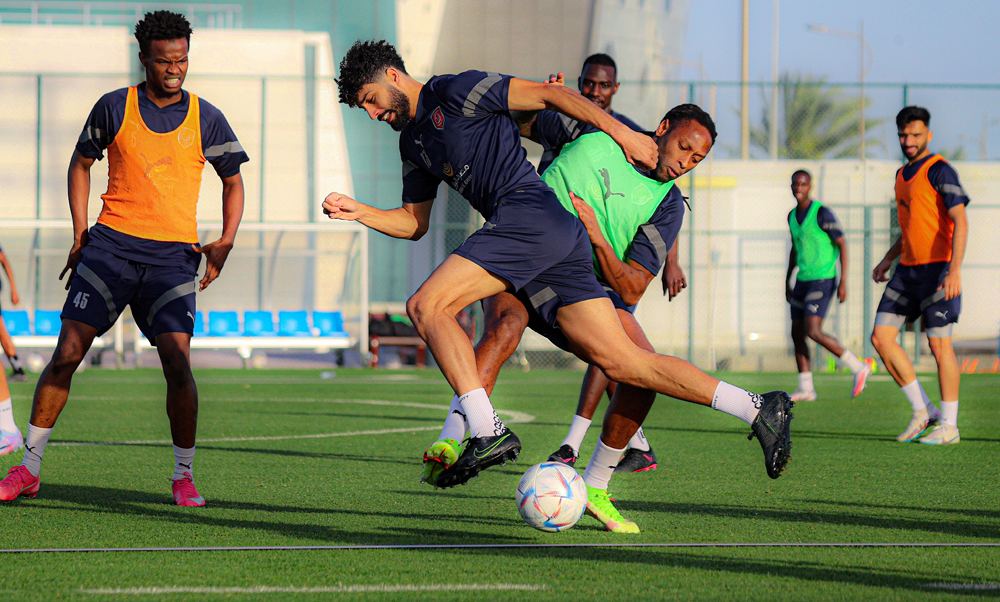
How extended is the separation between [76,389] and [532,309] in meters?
9.86

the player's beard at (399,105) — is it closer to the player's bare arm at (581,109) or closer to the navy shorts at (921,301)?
the player's bare arm at (581,109)

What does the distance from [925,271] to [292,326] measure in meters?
13.3

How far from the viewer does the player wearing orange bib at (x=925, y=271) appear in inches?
293

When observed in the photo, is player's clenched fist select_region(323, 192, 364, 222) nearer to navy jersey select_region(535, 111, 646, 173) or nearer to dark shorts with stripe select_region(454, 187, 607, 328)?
dark shorts with stripe select_region(454, 187, 607, 328)

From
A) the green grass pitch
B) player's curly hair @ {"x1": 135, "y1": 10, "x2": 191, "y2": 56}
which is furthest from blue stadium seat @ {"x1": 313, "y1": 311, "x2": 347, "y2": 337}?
player's curly hair @ {"x1": 135, "y1": 10, "x2": 191, "y2": 56}

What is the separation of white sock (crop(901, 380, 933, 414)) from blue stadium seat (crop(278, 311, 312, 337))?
41.6 ft

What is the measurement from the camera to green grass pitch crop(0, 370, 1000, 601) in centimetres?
319

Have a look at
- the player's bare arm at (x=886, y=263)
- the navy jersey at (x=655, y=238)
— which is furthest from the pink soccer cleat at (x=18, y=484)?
the player's bare arm at (x=886, y=263)

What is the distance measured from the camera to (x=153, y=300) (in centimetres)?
478

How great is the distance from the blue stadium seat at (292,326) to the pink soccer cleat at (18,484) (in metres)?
14.2

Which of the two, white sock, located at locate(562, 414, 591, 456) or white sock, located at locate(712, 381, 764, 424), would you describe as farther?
white sock, located at locate(562, 414, 591, 456)

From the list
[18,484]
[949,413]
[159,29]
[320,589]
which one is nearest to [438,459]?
[320,589]

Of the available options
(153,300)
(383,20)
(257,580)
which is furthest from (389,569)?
(383,20)

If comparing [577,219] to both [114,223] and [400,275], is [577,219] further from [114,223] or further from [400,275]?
[400,275]
